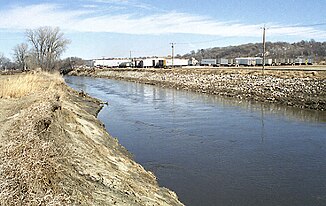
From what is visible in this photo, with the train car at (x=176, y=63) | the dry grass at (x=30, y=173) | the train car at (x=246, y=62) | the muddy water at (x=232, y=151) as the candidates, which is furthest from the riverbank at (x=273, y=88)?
the train car at (x=176, y=63)

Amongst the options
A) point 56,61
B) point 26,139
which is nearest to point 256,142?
point 26,139

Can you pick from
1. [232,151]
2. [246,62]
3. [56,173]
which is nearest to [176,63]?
[246,62]

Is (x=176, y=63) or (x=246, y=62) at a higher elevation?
(x=176, y=63)

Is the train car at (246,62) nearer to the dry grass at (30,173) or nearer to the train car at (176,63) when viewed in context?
the train car at (176,63)

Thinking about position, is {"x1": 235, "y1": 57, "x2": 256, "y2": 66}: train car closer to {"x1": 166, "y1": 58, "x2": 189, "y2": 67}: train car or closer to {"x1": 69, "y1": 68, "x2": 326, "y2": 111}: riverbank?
{"x1": 166, "y1": 58, "x2": 189, "y2": 67}: train car

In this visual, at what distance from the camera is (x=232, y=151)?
12969mm

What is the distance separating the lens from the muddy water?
9.09 metres

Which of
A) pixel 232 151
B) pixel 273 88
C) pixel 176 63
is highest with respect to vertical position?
pixel 176 63

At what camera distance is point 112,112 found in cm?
2423

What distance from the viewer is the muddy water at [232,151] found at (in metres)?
9.09

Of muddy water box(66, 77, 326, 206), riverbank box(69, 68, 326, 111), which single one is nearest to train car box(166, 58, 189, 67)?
riverbank box(69, 68, 326, 111)

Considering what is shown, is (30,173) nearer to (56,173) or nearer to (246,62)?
(56,173)

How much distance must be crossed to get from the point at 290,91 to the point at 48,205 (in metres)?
27.5

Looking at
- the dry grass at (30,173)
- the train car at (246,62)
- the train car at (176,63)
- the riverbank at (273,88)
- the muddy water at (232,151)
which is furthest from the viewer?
the train car at (176,63)
